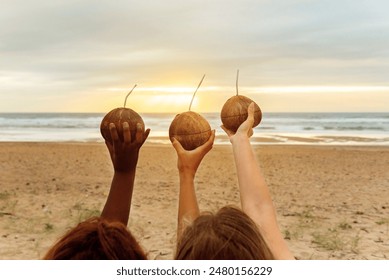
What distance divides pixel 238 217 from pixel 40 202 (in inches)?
375

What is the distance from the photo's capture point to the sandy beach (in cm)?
780

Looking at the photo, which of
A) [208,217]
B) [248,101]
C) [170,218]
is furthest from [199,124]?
[170,218]

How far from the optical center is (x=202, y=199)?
11.4m

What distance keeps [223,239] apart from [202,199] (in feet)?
32.7

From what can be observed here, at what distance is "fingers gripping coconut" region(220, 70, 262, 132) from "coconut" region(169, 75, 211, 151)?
0.12 metres

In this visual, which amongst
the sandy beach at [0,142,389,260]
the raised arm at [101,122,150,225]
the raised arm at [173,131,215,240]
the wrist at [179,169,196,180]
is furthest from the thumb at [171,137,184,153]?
the sandy beach at [0,142,389,260]

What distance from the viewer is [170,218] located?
9508mm

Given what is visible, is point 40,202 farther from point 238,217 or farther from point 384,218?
point 238,217

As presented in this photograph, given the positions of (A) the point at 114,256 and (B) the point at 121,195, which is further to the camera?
(B) the point at 121,195

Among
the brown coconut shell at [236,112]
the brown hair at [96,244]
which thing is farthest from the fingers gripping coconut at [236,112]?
the brown hair at [96,244]

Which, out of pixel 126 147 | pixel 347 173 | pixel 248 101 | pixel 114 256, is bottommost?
pixel 347 173

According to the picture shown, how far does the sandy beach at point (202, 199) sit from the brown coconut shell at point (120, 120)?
3527 millimetres

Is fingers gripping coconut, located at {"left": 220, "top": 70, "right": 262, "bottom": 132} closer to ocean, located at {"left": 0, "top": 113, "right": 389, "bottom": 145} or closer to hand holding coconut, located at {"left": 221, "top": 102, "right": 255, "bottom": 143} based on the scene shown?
hand holding coconut, located at {"left": 221, "top": 102, "right": 255, "bottom": 143}

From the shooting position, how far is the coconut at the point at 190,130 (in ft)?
7.86
